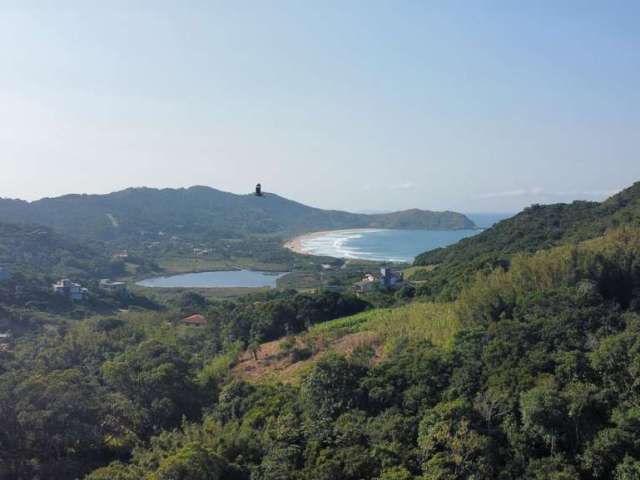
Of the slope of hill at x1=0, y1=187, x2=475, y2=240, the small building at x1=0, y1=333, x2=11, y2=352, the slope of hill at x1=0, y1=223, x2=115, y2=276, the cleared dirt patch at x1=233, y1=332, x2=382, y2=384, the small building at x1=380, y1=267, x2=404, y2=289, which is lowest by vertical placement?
the small building at x1=0, y1=333, x2=11, y2=352

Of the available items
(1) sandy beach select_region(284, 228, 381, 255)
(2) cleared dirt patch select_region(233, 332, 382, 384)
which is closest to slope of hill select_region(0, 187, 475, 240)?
(1) sandy beach select_region(284, 228, 381, 255)

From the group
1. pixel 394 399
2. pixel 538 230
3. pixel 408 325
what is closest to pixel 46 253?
pixel 538 230

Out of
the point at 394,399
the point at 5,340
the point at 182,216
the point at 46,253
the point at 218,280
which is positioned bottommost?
the point at 218,280

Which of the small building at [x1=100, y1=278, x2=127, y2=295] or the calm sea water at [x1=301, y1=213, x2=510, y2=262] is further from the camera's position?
the calm sea water at [x1=301, y1=213, x2=510, y2=262]

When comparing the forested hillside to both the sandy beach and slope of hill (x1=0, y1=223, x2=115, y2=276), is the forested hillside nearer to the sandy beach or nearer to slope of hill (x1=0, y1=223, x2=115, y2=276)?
slope of hill (x1=0, y1=223, x2=115, y2=276)

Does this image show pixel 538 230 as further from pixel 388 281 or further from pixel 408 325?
pixel 408 325

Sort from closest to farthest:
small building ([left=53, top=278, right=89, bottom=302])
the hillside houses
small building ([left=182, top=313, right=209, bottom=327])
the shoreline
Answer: small building ([left=182, top=313, right=209, bottom=327]), the hillside houses, small building ([left=53, top=278, right=89, bottom=302]), the shoreline

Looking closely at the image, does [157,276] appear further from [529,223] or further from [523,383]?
[523,383]
